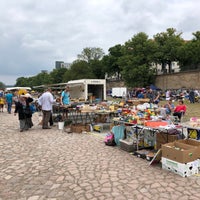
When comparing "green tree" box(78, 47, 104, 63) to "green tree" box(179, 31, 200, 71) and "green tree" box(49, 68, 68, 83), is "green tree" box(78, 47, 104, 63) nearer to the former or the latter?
"green tree" box(49, 68, 68, 83)

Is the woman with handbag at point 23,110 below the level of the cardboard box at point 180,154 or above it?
above

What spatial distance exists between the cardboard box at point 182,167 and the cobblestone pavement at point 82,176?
0.11m

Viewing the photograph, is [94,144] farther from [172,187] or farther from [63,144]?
[172,187]

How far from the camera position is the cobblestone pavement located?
3.67 meters

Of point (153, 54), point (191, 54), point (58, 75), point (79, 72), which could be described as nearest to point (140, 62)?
point (153, 54)

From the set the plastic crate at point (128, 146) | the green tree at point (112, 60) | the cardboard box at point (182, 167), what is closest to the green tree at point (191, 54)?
the green tree at point (112, 60)

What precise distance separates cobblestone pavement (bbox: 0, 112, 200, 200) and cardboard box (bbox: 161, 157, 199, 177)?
11 centimetres

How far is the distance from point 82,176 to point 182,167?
1.90 meters

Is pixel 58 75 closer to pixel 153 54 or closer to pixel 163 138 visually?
pixel 153 54

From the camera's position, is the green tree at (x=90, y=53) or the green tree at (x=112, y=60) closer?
the green tree at (x=112, y=60)

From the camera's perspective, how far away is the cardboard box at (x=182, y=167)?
4312 millimetres

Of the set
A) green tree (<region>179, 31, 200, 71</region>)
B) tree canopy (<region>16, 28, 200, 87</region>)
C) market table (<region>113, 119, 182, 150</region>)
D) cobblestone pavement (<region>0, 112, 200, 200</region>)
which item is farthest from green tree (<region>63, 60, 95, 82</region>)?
cobblestone pavement (<region>0, 112, 200, 200</region>)

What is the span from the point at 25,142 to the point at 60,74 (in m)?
69.1

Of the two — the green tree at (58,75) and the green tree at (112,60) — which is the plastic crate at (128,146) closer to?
the green tree at (112,60)
